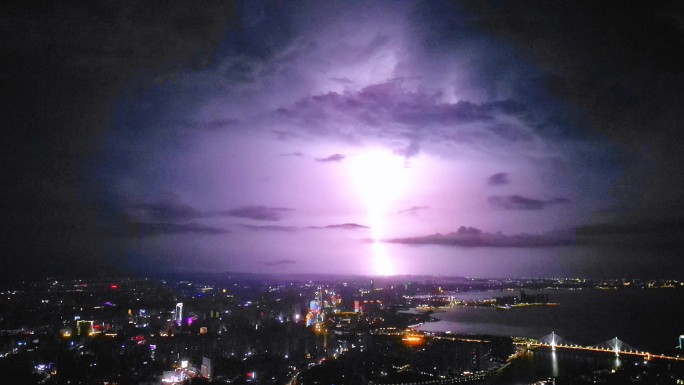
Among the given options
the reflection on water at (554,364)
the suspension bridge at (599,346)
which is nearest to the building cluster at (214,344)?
the reflection on water at (554,364)

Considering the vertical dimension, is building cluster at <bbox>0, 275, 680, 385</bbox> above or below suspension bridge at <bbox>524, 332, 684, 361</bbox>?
above

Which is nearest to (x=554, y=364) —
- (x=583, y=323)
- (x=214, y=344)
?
(x=214, y=344)

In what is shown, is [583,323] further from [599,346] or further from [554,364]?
[554,364]

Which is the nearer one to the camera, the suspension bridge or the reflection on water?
the reflection on water

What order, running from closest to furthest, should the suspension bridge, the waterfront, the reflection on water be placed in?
the reflection on water, the suspension bridge, the waterfront

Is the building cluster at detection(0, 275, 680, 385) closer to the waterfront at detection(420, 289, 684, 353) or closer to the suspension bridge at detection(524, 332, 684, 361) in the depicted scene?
the suspension bridge at detection(524, 332, 684, 361)

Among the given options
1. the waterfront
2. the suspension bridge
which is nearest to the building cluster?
the suspension bridge

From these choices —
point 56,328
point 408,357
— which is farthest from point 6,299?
point 408,357

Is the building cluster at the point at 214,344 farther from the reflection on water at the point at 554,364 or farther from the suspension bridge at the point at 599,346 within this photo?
the suspension bridge at the point at 599,346

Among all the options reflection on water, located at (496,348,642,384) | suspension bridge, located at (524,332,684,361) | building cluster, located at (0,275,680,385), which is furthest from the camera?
suspension bridge, located at (524,332,684,361)
